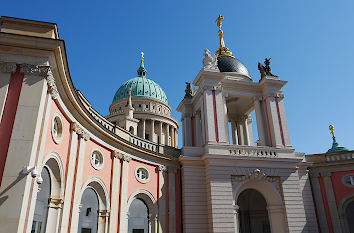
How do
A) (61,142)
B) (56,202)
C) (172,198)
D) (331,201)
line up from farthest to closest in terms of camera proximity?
(331,201) → (172,198) → (61,142) → (56,202)

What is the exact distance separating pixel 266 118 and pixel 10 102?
20.3 m

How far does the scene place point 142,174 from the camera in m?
21.5

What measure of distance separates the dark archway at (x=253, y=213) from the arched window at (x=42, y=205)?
60.0ft

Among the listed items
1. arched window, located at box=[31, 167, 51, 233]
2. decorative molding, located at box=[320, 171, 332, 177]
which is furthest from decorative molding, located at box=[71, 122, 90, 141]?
decorative molding, located at box=[320, 171, 332, 177]

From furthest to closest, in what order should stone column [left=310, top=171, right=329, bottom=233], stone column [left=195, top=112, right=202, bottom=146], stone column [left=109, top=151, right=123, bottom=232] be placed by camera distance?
1. stone column [left=195, top=112, right=202, bottom=146]
2. stone column [left=310, top=171, right=329, bottom=233]
3. stone column [left=109, top=151, right=123, bottom=232]

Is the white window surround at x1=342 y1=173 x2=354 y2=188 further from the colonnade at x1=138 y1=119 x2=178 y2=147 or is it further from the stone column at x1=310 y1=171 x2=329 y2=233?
the colonnade at x1=138 y1=119 x2=178 y2=147

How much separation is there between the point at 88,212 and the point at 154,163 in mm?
6566

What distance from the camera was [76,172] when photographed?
51.5ft

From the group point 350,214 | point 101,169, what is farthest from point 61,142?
point 350,214

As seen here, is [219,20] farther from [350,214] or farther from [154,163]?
[350,214]

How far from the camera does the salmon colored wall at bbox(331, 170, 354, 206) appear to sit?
948 inches

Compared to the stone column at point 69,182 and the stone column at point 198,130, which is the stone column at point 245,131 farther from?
the stone column at point 69,182

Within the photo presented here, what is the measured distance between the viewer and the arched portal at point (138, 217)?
19.9 m

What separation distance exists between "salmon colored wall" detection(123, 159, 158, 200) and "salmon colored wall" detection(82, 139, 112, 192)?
206 centimetres
